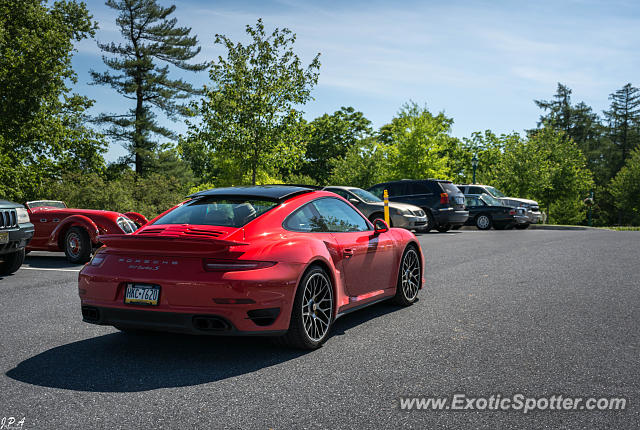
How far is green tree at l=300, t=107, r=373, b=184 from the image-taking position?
71.8 m

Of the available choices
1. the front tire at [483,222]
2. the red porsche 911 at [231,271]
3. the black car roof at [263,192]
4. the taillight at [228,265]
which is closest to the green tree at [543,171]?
the front tire at [483,222]

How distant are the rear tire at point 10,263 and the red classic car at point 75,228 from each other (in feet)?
5.09

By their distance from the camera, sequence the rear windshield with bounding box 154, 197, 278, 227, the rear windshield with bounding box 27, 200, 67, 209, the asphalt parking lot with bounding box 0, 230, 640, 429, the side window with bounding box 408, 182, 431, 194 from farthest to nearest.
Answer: the side window with bounding box 408, 182, 431, 194
the rear windshield with bounding box 27, 200, 67, 209
the rear windshield with bounding box 154, 197, 278, 227
the asphalt parking lot with bounding box 0, 230, 640, 429

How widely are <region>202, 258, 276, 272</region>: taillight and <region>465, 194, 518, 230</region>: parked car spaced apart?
940 inches

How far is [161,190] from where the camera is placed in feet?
111

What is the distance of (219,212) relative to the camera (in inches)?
214

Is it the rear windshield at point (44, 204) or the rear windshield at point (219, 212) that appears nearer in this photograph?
the rear windshield at point (219, 212)

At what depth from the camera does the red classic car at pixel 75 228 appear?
38.4 ft

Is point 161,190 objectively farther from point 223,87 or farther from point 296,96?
point 296,96

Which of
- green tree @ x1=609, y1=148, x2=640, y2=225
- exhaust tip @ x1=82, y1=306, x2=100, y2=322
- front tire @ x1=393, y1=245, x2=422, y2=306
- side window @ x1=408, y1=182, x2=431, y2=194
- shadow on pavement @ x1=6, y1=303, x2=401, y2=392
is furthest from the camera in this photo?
green tree @ x1=609, y1=148, x2=640, y2=225

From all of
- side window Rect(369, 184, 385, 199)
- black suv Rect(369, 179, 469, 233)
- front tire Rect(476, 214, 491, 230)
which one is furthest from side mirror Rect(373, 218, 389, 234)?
front tire Rect(476, 214, 491, 230)

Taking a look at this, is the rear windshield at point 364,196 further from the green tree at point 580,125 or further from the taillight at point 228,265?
the green tree at point 580,125

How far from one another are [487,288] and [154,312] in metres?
5.52

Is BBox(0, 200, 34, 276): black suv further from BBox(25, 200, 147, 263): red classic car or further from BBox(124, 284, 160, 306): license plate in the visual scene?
BBox(124, 284, 160, 306): license plate
